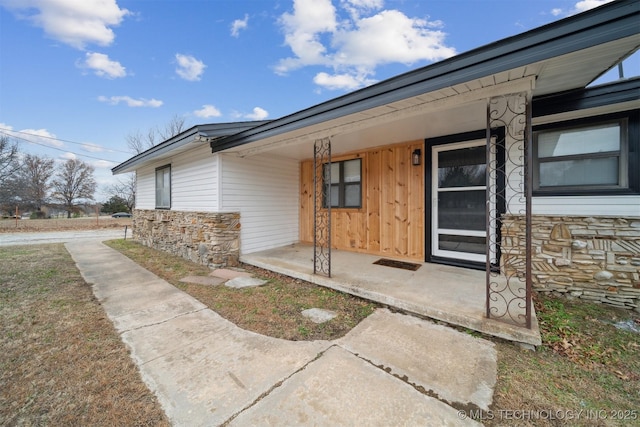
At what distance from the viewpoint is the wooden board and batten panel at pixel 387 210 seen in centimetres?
473

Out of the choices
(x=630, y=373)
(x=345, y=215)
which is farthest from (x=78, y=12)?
(x=630, y=373)

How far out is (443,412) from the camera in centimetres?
149

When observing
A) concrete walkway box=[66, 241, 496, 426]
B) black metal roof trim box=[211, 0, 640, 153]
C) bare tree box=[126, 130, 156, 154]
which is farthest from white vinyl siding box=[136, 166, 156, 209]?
bare tree box=[126, 130, 156, 154]

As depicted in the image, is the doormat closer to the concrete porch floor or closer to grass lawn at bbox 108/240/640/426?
the concrete porch floor

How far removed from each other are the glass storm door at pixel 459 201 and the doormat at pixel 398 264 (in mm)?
517

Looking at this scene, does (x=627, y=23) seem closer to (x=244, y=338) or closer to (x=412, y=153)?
(x=412, y=153)

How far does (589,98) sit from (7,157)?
33.8m

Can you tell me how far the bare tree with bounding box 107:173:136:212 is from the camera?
26.4 metres

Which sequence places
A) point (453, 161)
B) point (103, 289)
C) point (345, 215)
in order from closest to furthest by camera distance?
1. point (103, 289)
2. point (453, 161)
3. point (345, 215)

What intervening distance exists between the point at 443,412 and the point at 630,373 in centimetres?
172

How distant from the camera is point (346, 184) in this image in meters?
5.82

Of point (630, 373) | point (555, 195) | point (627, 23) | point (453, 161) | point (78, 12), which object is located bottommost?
point (630, 373)

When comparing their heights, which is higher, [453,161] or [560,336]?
[453,161]

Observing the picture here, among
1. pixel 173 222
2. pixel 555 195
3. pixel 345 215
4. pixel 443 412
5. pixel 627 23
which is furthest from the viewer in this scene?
pixel 173 222
